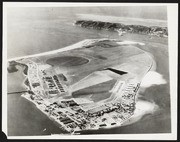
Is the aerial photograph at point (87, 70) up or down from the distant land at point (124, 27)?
down

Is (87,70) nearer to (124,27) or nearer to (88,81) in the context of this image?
(88,81)

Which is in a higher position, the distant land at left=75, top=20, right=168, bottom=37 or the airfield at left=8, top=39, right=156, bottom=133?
the distant land at left=75, top=20, right=168, bottom=37

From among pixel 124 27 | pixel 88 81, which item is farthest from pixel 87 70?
pixel 124 27

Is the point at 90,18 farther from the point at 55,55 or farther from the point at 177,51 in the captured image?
the point at 177,51

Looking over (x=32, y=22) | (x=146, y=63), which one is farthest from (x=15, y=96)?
(x=146, y=63)

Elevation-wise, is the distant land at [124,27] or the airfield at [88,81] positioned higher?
the distant land at [124,27]
